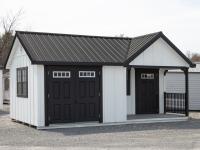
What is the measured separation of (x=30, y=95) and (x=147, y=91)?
6.79 m

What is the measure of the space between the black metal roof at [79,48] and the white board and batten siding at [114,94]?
0.43 meters

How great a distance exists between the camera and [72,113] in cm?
1858

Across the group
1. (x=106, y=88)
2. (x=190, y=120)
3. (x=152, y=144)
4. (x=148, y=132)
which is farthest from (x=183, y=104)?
(x=152, y=144)

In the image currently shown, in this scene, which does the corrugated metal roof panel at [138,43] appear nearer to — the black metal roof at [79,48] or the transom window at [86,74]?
the black metal roof at [79,48]

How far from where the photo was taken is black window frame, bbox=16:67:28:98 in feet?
62.2

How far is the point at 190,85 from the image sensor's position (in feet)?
90.0

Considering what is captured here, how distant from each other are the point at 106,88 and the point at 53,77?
2451mm

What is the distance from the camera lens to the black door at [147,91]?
2255cm

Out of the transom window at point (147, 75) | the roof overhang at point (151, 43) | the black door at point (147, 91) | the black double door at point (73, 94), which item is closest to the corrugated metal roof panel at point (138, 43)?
the roof overhang at point (151, 43)

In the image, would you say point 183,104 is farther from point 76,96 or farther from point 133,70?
point 76,96

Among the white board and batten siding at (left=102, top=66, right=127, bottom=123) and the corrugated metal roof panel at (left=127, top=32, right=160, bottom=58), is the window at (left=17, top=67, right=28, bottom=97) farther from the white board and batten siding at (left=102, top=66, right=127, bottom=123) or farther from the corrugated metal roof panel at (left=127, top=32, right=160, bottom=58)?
the corrugated metal roof panel at (left=127, top=32, right=160, bottom=58)

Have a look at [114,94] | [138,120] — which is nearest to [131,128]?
[138,120]

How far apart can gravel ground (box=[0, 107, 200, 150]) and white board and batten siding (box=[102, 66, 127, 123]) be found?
1.13 meters

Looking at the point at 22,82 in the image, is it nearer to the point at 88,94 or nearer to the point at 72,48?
the point at 72,48
